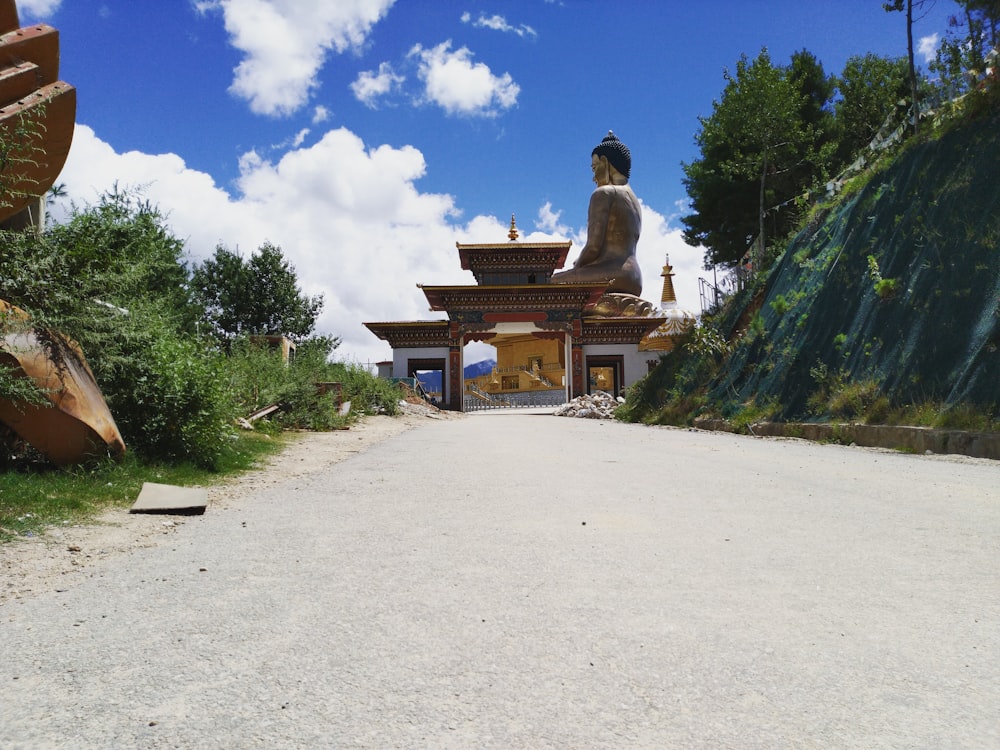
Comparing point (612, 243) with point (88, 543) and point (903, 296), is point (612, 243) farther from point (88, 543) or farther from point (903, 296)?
point (88, 543)

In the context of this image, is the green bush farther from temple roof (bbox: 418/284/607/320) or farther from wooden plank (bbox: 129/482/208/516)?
temple roof (bbox: 418/284/607/320)

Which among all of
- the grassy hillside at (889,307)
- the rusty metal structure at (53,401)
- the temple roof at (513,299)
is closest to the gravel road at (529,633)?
the rusty metal structure at (53,401)

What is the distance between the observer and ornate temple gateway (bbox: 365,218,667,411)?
3017cm

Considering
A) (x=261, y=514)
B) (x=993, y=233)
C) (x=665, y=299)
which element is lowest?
(x=261, y=514)

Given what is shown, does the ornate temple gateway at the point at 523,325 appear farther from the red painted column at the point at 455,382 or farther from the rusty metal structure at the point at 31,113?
the rusty metal structure at the point at 31,113

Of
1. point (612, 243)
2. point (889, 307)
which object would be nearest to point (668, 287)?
point (612, 243)

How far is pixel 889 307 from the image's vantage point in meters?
10.5

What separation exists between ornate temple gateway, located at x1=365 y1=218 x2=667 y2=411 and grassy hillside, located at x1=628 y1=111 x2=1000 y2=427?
15.2 m

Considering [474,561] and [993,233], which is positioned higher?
[993,233]

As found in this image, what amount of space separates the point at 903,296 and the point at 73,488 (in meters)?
11.5

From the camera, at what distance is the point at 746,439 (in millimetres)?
10898

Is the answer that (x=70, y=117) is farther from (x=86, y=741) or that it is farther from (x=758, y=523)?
(x=758, y=523)

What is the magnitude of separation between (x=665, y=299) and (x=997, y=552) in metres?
44.6

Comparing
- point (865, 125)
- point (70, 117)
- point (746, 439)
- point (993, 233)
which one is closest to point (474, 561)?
point (70, 117)
